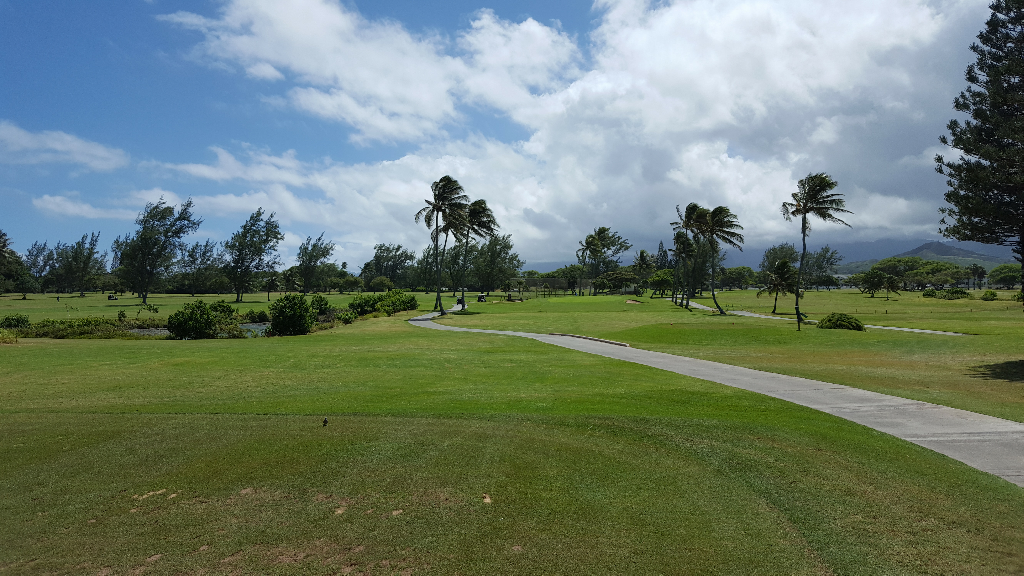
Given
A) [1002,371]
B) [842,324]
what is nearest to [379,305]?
[842,324]

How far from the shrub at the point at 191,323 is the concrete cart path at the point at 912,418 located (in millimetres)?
30300

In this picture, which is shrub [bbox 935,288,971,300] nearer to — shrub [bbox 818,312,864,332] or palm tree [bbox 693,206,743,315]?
palm tree [bbox 693,206,743,315]

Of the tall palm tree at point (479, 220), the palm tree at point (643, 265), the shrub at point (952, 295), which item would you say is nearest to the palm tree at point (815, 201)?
the tall palm tree at point (479, 220)

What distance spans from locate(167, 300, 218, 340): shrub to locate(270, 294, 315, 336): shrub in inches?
162

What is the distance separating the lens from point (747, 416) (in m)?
11.4

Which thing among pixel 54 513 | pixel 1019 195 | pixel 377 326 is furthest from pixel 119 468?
pixel 377 326

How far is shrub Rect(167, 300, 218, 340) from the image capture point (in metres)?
32.8

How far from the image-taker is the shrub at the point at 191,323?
32812 millimetres

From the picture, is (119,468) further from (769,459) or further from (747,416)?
(747,416)

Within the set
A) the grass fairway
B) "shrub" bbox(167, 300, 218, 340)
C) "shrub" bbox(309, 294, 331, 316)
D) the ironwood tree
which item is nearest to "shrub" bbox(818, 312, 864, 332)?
the ironwood tree

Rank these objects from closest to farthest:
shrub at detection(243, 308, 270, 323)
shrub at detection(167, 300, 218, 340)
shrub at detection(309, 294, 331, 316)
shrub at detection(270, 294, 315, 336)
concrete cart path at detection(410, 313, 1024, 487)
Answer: concrete cart path at detection(410, 313, 1024, 487) → shrub at detection(167, 300, 218, 340) → shrub at detection(270, 294, 315, 336) → shrub at detection(309, 294, 331, 316) → shrub at detection(243, 308, 270, 323)

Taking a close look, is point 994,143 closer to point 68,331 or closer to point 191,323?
point 191,323

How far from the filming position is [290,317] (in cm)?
3644

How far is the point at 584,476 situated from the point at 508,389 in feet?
22.9
